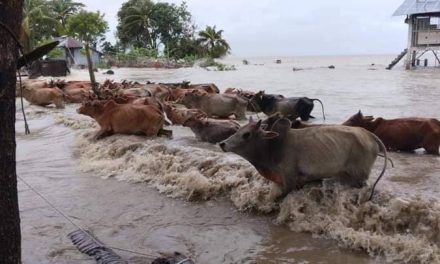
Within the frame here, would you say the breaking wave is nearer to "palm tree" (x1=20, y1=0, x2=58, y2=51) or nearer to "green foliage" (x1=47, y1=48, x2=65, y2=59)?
"palm tree" (x1=20, y1=0, x2=58, y2=51)

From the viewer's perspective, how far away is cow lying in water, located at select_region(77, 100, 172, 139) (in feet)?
33.7

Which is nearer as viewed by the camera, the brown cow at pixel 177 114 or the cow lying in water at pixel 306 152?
the cow lying in water at pixel 306 152

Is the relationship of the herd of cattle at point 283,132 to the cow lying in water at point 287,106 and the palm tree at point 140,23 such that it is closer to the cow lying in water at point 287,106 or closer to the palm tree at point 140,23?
the cow lying in water at point 287,106

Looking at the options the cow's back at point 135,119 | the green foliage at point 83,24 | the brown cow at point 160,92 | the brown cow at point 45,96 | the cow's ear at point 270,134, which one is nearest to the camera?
the cow's ear at point 270,134

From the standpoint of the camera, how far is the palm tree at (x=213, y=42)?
6456cm

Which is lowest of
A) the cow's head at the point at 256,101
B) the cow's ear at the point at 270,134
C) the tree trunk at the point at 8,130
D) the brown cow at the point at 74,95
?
the brown cow at the point at 74,95

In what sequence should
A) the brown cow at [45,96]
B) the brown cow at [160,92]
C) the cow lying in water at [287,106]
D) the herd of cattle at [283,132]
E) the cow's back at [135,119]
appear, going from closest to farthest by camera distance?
the herd of cattle at [283,132], the cow's back at [135,119], the cow lying in water at [287,106], the brown cow at [160,92], the brown cow at [45,96]

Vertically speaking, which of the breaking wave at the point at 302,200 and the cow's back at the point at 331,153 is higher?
the cow's back at the point at 331,153

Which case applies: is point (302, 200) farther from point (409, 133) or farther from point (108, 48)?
point (108, 48)

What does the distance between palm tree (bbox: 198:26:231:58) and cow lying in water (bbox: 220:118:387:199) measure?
2346 inches

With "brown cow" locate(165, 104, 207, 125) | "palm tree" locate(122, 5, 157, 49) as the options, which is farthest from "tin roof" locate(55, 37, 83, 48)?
"brown cow" locate(165, 104, 207, 125)

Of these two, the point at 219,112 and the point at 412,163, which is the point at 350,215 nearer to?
the point at 412,163

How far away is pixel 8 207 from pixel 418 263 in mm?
3337

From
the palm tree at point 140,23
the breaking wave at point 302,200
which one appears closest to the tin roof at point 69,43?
the palm tree at point 140,23
